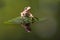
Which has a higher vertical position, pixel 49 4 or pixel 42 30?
pixel 49 4

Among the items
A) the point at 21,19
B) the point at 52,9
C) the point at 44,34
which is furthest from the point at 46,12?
the point at 21,19

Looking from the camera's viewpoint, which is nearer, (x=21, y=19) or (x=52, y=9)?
(x=21, y=19)

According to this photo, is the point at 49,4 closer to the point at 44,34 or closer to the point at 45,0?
the point at 45,0

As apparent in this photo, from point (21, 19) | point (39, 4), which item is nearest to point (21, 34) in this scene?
point (39, 4)

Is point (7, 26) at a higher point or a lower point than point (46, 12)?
lower

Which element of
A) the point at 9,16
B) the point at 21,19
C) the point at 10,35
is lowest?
the point at 21,19

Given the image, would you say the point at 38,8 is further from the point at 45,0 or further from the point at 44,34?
the point at 44,34
